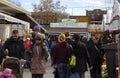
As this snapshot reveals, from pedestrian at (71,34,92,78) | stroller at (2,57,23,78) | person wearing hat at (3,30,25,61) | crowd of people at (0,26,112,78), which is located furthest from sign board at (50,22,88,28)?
stroller at (2,57,23,78)

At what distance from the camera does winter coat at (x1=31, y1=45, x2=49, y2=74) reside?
13102 millimetres

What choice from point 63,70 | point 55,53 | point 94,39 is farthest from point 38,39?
point 94,39

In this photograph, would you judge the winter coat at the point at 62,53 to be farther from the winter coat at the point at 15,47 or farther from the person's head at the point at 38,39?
the winter coat at the point at 15,47

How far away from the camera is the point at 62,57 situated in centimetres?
1361

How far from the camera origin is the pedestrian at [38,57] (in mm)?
13102

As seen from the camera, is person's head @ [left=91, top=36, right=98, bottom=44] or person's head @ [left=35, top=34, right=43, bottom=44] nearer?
person's head @ [left=35, top=34, right=43, bottom=44]

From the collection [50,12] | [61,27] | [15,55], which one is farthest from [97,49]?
[50,12]

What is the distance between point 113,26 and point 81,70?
12.7 feet

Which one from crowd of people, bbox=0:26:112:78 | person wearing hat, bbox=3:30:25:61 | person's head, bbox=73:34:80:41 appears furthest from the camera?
person's head, bbox=73:34:80:41

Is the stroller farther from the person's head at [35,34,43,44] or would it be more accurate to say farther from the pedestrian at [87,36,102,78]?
the pedestrian at [87,36,102,78]

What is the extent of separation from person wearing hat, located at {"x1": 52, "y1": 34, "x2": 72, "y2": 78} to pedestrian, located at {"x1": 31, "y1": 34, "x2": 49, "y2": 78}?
0.55 meters

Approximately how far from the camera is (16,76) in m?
13.0

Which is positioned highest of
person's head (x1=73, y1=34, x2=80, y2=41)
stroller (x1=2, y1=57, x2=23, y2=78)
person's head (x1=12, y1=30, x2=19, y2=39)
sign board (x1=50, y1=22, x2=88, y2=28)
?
person's head (x1=12, y1=30, x2=19, y2=39)

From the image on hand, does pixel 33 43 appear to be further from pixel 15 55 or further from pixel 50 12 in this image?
pixel 50 12
